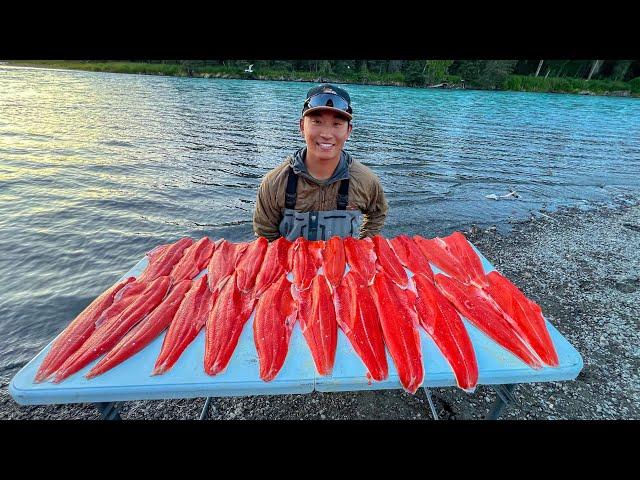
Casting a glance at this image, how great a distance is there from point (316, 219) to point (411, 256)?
157 centimetres

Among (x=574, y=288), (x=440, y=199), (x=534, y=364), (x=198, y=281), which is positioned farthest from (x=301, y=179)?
(x=440, y=199)

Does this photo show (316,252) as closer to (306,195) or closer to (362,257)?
(362,257)

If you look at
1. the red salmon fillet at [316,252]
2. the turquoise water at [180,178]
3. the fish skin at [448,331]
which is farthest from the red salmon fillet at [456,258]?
the turquoise water at [180,178]

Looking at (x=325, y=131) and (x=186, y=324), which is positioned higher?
(x=325, y=131)

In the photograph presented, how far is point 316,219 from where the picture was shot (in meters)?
4.57

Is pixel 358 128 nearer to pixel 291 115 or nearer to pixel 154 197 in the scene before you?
pixel 291 115

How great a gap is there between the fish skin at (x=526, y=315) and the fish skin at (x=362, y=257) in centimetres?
108

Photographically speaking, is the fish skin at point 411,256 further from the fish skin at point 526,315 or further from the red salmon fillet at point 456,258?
the fish skin at point 526,315

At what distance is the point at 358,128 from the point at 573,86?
6182cm

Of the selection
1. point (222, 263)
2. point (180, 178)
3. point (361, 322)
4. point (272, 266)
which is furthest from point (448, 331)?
point (180, 178)

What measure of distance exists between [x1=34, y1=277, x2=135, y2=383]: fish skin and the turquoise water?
3741mm

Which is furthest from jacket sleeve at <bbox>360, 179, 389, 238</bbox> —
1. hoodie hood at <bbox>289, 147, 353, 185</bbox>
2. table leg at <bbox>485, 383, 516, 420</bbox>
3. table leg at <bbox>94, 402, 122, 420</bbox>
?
table leg at <bbox>94, 402, 122, 420</bbox>

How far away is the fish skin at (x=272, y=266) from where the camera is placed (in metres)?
3.00

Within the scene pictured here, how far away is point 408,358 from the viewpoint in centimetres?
232
